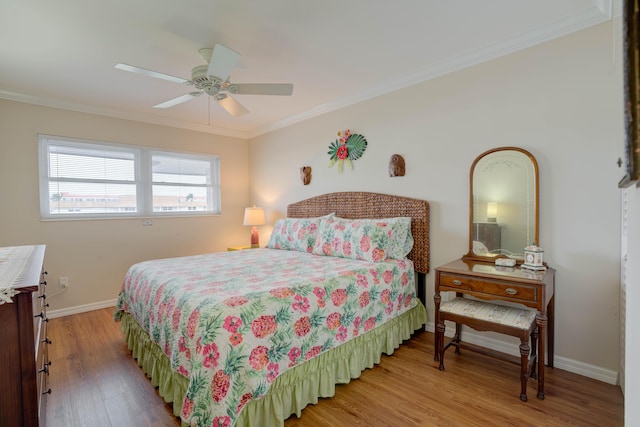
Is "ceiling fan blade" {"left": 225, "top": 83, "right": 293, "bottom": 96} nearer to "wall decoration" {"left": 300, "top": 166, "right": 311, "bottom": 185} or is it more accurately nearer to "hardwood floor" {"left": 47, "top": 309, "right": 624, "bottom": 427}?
"wall decoration" {"left": 300, "top": 166, "right": 311, "bottom": 185}

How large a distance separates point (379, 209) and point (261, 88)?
5.40 feet

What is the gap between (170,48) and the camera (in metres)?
2.38

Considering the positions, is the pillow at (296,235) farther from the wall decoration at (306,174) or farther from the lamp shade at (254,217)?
the lamp shade at (254,217)

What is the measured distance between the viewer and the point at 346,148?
3.57 meters

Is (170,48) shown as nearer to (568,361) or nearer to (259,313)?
(259,313)

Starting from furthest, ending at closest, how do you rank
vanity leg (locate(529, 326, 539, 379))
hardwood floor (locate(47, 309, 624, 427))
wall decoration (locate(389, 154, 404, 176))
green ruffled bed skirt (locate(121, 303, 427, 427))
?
wall decoration (locate(389, 154, 404, 176)) → vanity leg (locate(529, 326, 539, 379)) → hardwood floor (locate(47, 309, 624, 427)) → green ruffled bed skirt (locate(121, 303, 427, 427))

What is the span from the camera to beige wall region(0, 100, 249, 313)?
10.7 ft

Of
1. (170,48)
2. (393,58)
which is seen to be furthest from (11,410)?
(393,58)

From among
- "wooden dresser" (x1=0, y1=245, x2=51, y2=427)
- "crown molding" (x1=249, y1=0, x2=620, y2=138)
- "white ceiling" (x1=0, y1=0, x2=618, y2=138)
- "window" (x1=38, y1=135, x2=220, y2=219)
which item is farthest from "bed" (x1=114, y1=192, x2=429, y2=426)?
"window" (x1=38, y1=135, x2=220, y2=219)

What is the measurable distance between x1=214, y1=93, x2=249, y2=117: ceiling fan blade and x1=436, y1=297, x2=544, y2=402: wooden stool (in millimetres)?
2379

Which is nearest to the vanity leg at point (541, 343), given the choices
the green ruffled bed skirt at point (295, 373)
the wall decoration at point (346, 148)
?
the green ruffled bed skirt at point (295, 373)

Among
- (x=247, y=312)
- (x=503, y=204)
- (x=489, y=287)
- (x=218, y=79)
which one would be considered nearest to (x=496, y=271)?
(x=489, y=287)

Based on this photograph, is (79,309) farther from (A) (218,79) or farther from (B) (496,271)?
(B) (496,271)

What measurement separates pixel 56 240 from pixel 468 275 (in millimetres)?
4210
